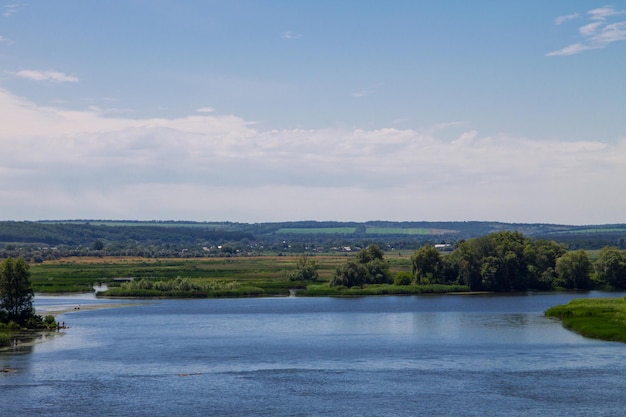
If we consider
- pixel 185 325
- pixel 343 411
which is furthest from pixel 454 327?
pixel 343 411

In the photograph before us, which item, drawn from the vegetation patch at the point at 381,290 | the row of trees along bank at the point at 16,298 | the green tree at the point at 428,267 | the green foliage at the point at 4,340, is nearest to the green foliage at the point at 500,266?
the green tree at the point at 428,267

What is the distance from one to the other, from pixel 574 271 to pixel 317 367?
217ft

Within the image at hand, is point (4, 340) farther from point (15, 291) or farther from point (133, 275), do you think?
point (133, 275)

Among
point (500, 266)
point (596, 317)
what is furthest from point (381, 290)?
point (596, 317)

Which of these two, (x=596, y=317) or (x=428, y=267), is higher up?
(x=428, y=267)

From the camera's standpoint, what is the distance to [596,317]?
68.2 metres

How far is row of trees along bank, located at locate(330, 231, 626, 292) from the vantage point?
10631 cm

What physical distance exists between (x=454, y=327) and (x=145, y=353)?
80.9 ft

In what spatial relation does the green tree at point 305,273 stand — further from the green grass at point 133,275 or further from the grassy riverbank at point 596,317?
the grassy riverbank at point 596,317

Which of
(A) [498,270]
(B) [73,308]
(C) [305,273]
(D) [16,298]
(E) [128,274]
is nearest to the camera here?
(D) [16,298]

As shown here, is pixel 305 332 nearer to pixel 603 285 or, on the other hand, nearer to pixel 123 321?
pixel 123 321

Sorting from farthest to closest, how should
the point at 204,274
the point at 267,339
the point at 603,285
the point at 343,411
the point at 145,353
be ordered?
the point at 204,274 → the point at 603,285 → the point at 267,339 → the point at 145,353 → the point at 343,411

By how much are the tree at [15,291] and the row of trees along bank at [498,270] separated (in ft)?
152

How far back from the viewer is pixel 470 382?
147ft
